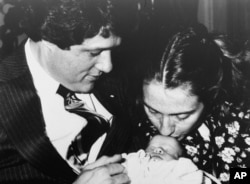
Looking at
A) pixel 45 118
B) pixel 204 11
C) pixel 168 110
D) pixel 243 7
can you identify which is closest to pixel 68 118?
pixel 45 118

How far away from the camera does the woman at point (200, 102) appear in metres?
1.79

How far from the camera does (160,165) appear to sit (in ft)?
5.83

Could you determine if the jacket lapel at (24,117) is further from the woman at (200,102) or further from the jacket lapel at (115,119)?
the woman at (200,102)

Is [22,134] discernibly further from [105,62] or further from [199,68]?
[199,68]

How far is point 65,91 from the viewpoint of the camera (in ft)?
5.73

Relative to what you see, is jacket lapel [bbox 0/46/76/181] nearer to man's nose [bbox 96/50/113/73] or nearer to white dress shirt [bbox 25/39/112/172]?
white dress shirt [bbox 25/39/112/172]

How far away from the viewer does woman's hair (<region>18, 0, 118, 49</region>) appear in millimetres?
1654

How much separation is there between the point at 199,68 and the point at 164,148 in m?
0.44

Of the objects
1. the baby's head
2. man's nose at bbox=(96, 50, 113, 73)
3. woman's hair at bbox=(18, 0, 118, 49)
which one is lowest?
the baby's head

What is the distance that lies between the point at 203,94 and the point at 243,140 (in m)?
0.33

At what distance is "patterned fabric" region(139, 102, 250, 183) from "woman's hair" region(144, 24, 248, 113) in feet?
0.28

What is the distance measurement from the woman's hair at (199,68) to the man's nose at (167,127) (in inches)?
6.7

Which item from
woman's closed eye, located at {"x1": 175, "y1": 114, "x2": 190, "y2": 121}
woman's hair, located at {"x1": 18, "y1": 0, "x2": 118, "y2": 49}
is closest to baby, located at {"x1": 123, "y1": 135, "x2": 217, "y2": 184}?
woman's closed eye, located at {"x1": 175, "y1": 114, "x2": 190, "y2": 121}

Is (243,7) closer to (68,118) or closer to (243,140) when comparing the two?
(243,140)
